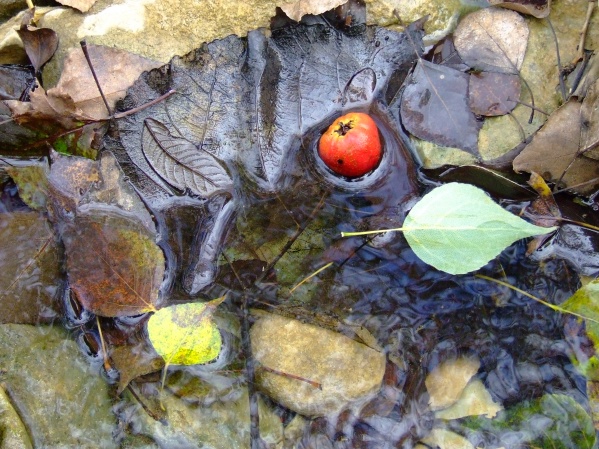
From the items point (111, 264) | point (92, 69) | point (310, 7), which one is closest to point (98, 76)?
point (92, 69)

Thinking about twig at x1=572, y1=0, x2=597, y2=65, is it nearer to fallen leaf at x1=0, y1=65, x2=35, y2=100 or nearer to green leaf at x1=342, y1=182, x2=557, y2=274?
green leaf at x1=342, y1=182, x2=557, y2=274

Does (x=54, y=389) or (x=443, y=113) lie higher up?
(x=443, y=113)

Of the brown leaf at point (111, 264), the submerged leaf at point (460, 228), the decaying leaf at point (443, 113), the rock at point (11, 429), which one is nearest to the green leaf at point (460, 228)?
the submerged leaf at point (460, 228)

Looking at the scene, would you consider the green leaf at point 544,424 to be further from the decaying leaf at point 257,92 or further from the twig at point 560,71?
the decaying leaf at point 257,92

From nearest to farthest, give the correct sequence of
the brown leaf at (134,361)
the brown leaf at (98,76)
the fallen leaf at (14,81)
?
the brown leaf at (134,361)
the brown leaf at (98,76)
the fallen leaf at (14,81)

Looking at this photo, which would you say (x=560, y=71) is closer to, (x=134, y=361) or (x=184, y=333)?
(x=184, y=333)

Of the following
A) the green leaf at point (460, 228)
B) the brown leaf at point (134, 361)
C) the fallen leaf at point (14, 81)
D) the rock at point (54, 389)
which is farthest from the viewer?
the fallen leaf at point (14, 81)

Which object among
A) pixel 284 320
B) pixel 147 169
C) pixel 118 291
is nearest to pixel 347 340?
pixel 284 320
